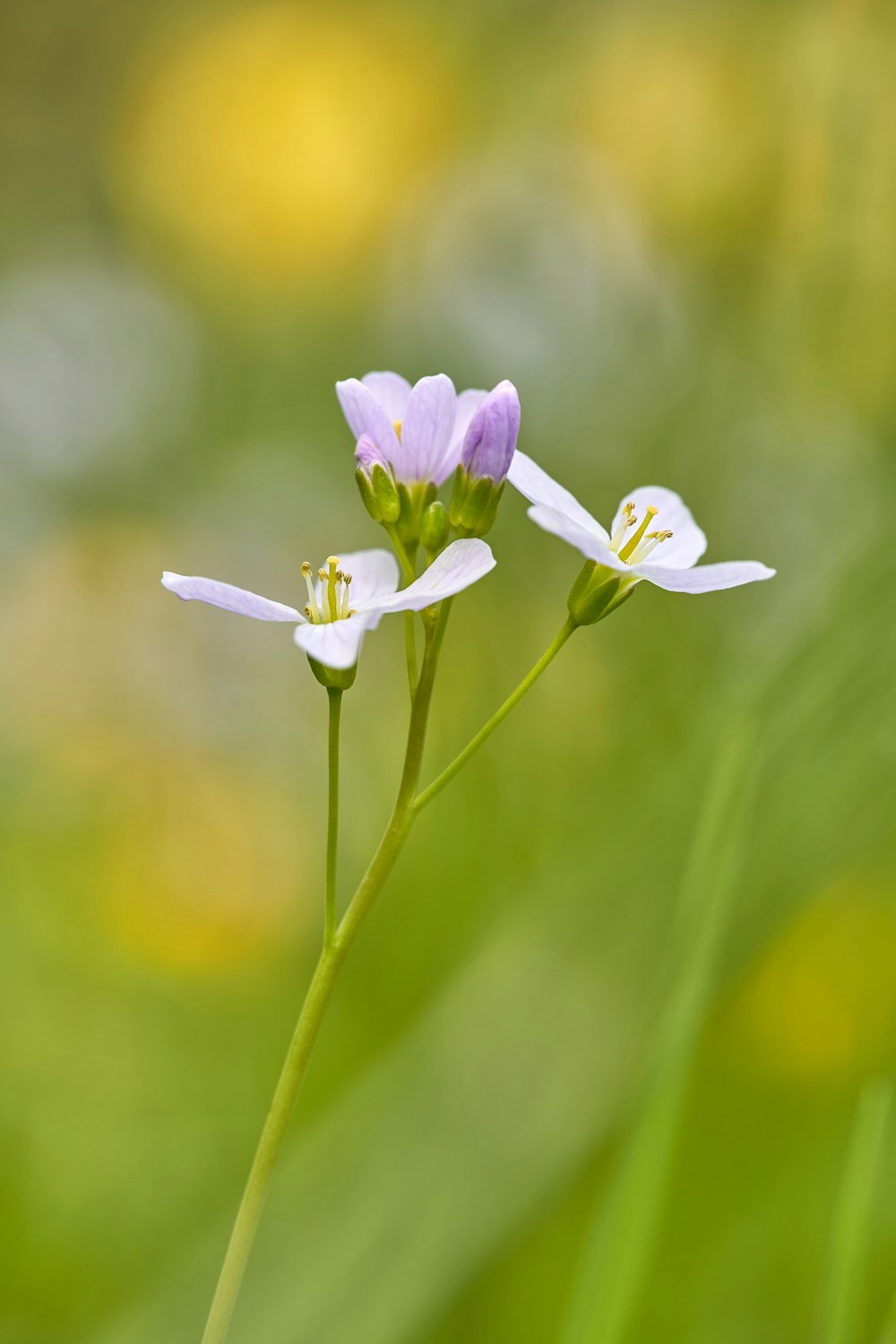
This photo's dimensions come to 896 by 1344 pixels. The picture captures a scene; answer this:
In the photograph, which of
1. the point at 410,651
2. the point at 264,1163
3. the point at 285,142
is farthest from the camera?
the point at 285,142

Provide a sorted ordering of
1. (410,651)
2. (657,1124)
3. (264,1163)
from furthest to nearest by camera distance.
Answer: (657,1124) → (410,651) → (264,1163)

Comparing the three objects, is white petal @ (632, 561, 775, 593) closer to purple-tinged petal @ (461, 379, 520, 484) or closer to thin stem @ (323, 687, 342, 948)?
purple-tinged petal @ (461, 379, 520, 484)

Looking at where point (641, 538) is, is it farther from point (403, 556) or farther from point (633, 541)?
point (403, 556)

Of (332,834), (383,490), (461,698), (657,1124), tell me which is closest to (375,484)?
(383,490)

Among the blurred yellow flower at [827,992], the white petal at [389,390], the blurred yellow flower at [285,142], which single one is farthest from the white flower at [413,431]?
the blurred yellow flower at [285,142]

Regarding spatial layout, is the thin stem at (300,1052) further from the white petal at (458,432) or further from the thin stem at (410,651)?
the white petal at (458,432)

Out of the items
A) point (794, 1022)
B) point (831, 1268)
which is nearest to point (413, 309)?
point (794, 1022)

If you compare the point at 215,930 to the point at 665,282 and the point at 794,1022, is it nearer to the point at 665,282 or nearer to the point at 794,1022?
the point at 794,1022
